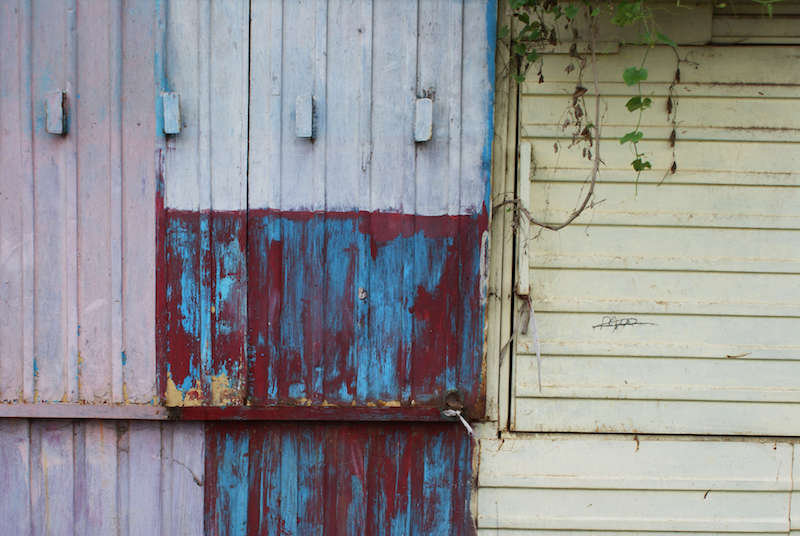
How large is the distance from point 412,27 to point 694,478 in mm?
2109

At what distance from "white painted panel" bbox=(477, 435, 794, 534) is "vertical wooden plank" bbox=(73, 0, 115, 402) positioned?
158 centimetres

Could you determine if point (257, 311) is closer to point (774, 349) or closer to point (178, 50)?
point (178, 50)

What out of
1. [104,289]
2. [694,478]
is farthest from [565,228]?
[104,289]

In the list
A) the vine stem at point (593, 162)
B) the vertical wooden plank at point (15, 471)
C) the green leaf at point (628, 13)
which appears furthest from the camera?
the vertical wooden plank at point (15, 471)

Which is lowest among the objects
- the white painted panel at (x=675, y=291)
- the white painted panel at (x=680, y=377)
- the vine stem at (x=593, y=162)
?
the white painted panel at (x=680, y=377)

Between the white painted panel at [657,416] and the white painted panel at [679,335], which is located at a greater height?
the white painted panel at [679,335]

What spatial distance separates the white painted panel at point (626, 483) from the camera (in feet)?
8.21

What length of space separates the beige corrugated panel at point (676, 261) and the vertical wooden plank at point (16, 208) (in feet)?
6.31

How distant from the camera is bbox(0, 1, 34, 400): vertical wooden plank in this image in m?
2.35

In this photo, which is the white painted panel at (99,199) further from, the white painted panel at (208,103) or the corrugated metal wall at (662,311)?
the corrugated metal wall at (662,311)

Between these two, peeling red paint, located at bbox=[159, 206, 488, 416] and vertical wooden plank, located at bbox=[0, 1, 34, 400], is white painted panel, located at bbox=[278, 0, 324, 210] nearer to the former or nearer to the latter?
peeling red paint, located at bbox=[159, 206, 488, 416]

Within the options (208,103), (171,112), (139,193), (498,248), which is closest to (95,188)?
(139,193)

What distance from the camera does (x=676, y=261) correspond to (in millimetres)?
2467

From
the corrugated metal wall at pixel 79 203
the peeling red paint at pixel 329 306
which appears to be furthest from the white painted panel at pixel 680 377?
the corrugated metal wall at pixel 79 203
